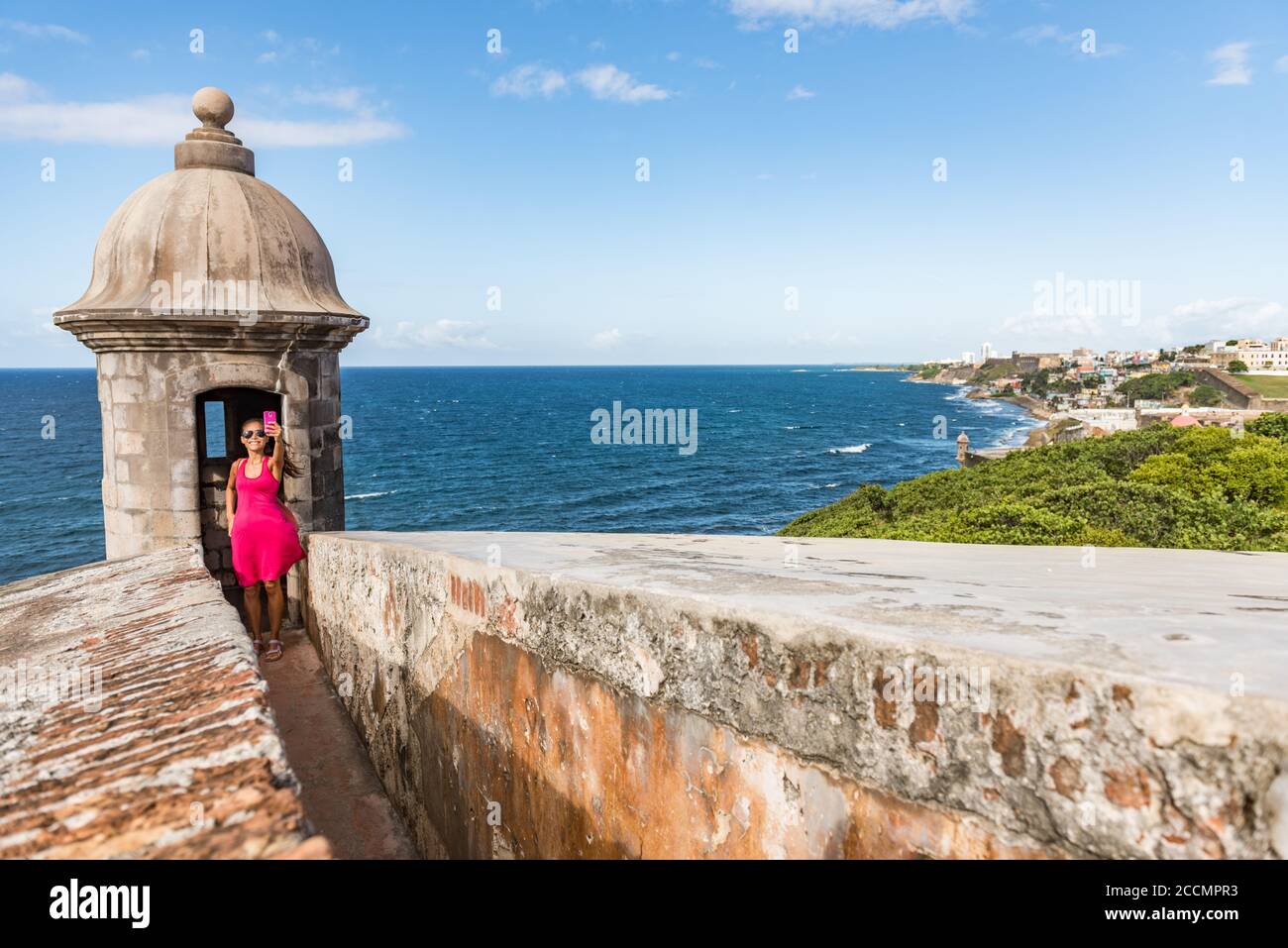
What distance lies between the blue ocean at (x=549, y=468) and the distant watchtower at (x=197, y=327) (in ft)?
96.8

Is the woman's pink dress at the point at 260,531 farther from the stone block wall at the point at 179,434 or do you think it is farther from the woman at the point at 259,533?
the stone block wall at the point at 179,434

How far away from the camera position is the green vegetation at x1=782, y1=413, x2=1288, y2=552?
9977 millimetres

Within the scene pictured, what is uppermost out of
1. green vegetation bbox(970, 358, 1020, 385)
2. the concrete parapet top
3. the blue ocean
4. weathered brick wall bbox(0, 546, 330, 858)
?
green vegetation bbox(970, 358, 1020, 385)

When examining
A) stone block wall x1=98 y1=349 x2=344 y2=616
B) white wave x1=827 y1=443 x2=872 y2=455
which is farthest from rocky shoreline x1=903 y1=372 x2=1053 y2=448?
stone block wall x1=98 y1=349 x2=344 y2=616

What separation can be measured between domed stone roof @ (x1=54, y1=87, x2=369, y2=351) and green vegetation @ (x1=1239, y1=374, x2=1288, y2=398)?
7606cm

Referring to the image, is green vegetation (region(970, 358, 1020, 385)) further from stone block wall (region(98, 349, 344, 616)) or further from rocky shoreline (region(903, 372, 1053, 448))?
stone block wall (region(98, 349, 344, 616))

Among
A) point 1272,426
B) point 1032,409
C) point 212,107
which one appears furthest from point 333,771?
point 1032,409

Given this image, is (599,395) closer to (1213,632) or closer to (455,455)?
(455,455)

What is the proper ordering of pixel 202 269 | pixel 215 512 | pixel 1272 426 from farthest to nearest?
pixel 1272 426 → pixel 215 512 → pixel 202 269

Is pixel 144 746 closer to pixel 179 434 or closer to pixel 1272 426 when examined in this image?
pixel 179 434

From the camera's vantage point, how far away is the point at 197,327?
592cm

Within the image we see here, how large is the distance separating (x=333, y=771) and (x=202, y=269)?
393 cm
